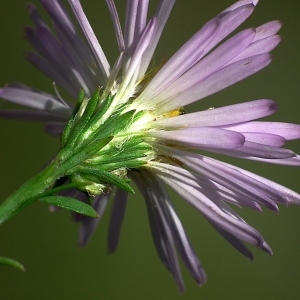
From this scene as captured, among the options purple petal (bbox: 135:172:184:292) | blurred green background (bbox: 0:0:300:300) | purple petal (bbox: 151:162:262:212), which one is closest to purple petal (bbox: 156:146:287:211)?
purple petal (bbox: 151:162:262:212)

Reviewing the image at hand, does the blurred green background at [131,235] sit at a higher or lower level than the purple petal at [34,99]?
lower

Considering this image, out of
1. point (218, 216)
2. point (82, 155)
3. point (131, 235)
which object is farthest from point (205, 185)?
point (131, 235)

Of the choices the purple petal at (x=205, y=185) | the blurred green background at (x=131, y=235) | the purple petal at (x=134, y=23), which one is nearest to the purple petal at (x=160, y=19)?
the purple petal at (x=134, y=23)

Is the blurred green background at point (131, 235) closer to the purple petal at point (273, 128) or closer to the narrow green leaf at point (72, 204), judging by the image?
the purple petal at point (273, 128)

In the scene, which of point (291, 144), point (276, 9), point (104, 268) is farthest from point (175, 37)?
point (104, 268)

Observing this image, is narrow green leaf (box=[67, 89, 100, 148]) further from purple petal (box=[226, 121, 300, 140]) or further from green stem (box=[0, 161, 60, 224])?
purple petal (box=[226, 121, 300, 140])
